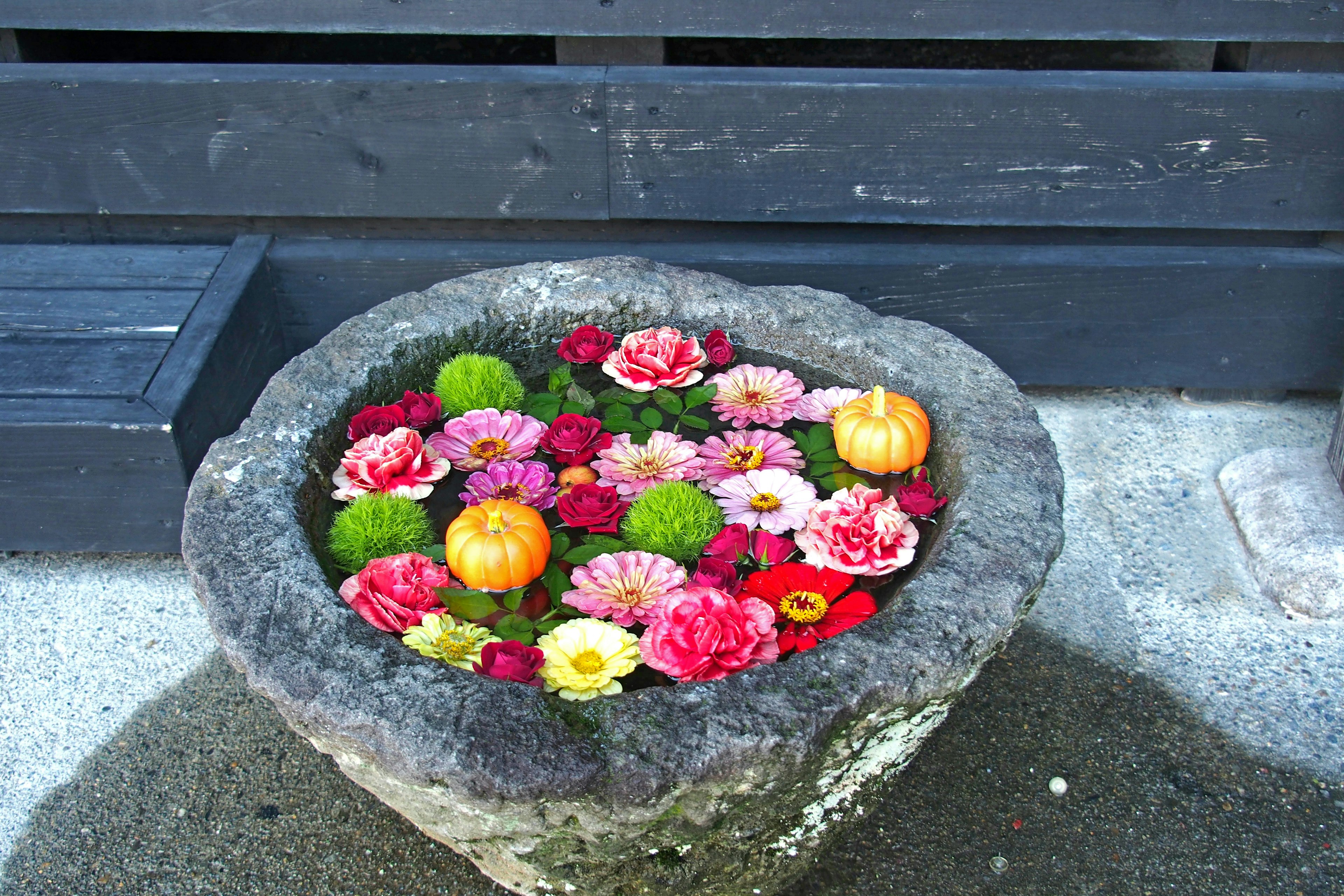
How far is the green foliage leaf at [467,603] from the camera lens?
1.81 m

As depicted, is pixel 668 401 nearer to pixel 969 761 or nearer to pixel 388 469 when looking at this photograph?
pixel 388 469

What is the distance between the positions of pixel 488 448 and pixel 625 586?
0.54 meters

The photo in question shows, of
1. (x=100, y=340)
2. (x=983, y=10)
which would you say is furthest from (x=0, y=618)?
(x=983, y=10)

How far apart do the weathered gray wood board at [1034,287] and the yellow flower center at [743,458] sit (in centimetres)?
126

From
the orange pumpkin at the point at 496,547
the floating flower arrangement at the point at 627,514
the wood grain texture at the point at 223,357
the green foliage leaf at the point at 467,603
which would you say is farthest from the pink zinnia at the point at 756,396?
the wood grain texture at the point at 223,357

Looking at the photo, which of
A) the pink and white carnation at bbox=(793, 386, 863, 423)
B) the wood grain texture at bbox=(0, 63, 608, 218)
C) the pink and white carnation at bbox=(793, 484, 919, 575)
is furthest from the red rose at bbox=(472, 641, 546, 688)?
the wood grain texture at bbox=(0, 63, 608, 218)

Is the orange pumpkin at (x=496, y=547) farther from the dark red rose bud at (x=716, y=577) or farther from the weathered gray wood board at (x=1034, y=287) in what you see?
the weathered gray wood board at (x=1034, y=287)

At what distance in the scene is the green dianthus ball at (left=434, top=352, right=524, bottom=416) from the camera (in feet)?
7.54

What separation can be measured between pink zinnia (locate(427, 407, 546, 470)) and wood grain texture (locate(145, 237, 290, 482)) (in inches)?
32.7

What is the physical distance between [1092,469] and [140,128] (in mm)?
3084

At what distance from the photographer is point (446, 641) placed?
1.72m

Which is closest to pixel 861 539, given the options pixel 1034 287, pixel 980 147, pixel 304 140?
pixel 980 147

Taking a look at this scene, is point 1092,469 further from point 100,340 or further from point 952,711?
point 100,340

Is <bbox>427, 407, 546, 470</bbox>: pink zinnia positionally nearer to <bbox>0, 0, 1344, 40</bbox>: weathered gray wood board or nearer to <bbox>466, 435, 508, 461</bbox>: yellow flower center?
<bbox>466, 435, 508, 461</bbox>: yellow flower center
